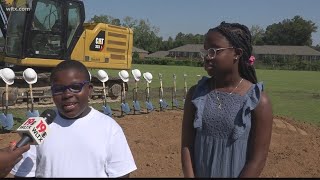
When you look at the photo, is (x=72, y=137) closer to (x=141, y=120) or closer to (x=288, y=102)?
(x=141, y=120)

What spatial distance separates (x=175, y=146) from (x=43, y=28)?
6.66 meters

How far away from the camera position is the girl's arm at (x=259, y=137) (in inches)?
105

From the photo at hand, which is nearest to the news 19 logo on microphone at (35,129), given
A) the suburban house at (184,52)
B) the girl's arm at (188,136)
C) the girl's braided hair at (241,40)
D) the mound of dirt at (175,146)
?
the girl's arm at (188,136)

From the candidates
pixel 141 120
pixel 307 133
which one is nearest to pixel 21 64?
pixel 141 120

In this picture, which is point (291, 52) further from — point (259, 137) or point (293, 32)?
point (259, 137)

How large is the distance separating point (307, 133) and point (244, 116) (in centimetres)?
817

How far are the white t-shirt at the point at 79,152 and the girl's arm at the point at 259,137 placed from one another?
2.37 ft

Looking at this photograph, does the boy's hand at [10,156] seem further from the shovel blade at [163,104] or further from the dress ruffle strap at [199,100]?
the shovel blade at [163,104]

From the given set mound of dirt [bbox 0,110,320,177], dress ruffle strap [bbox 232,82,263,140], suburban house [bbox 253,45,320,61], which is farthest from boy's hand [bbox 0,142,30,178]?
suburban house [bbox 253,45,320,61]

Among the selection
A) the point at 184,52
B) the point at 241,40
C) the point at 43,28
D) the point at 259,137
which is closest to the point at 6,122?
the point at 43,28

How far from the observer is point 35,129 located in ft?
7.32

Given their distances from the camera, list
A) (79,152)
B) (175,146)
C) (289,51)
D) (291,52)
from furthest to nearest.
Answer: (291,52) → (289,51) → (175,146) → (79,152)

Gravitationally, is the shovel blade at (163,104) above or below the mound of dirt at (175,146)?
above

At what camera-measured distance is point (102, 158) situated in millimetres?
2477
